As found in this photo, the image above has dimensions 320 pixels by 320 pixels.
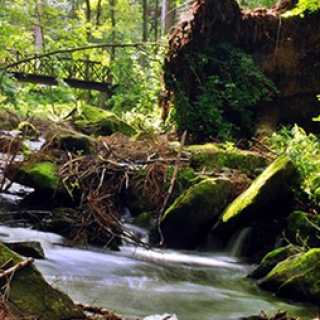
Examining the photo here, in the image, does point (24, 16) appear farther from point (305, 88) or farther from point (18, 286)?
point (305, 88)

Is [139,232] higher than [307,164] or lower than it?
lower

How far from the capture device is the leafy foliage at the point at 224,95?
41.3 ft

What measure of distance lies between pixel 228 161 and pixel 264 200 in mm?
2365

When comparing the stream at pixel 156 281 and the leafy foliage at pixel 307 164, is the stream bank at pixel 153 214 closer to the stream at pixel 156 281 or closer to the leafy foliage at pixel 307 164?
the stream at pixel 156 281

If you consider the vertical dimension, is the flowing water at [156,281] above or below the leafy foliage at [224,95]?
below

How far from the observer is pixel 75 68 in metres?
20.9

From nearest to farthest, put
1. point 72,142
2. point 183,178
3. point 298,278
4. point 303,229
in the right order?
point 298,278 < point 303,229 < point 183,178 < point 72,142

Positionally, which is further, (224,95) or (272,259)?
(224,95)

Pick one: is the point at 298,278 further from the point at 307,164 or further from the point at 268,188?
the point at 307,164

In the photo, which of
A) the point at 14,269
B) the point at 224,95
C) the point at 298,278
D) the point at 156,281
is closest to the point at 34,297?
the point at 14,269

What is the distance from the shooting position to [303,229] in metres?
6.23

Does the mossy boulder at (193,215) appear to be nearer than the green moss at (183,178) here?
Yes

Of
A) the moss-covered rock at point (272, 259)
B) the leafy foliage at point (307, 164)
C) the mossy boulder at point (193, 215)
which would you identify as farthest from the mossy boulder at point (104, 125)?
the moss-covered rock at point (272, 259)

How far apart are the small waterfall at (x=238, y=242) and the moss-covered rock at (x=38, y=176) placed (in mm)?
2815
